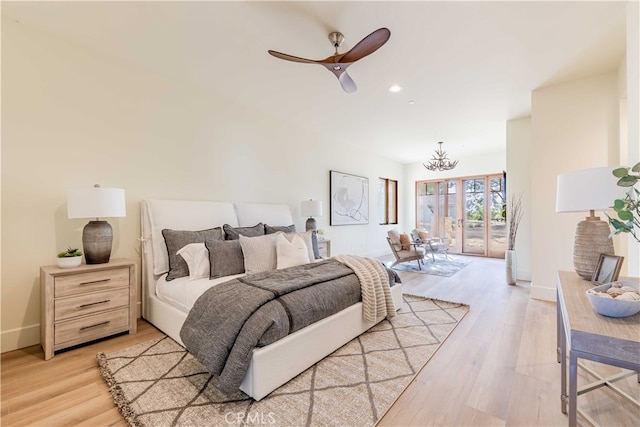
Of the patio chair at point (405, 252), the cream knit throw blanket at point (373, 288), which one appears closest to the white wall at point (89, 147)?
the cream knit throw blanket at point (373, 288)

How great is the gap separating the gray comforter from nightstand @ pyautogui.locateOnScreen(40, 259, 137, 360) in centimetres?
100

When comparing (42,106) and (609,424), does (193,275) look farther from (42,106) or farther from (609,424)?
(609,424)

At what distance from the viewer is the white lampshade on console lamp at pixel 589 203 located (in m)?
1.59

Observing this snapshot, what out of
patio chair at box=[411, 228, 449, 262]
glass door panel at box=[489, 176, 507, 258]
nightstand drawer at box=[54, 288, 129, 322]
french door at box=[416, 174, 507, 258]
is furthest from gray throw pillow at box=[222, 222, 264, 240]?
glass door panel at box=[489, 176, 507, 258]

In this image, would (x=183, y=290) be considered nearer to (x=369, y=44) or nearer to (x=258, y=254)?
(x=258, y=254)

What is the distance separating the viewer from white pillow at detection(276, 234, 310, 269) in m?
2.81

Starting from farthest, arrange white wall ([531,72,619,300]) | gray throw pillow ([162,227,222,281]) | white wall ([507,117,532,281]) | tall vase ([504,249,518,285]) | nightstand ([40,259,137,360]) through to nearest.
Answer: white wall ([507,117,532,281]) < tall vase ([504,249,518,285]) < white wall ([531,72,619,300]) < gray throw pillow ([162,227,222,281]) < nightstand ([40,259,137,360])

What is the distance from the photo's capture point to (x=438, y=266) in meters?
5.61

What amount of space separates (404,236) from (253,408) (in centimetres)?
435

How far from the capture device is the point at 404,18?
2.21m

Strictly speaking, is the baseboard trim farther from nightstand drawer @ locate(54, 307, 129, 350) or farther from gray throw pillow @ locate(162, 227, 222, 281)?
gray throw pillow @ locate(162, 227, 222, 281)

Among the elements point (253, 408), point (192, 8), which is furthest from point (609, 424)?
point (192, 8)

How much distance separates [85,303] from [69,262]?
14.9 inches

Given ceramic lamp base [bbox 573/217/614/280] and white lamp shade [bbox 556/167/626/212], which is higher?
white lamp shade [bbox 556/167/626/212]
